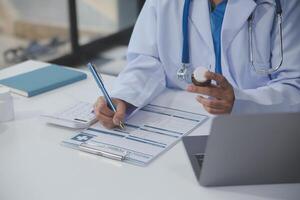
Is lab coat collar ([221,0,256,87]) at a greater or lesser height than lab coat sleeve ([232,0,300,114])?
greater

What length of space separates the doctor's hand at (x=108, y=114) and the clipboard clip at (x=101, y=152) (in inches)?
4.5

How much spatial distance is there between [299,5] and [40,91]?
819 mm

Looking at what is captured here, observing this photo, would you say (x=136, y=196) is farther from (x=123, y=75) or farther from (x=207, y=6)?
(x=207, y=6)

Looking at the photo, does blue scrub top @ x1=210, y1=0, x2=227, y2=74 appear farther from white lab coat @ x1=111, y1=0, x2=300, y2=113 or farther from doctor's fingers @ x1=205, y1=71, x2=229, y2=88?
doctor's fingers @ x1=205, y1=71, x2=229, y2=88

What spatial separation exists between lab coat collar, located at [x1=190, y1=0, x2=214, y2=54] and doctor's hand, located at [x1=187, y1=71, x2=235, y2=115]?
29cm

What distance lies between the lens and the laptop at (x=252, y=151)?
777 millimetres

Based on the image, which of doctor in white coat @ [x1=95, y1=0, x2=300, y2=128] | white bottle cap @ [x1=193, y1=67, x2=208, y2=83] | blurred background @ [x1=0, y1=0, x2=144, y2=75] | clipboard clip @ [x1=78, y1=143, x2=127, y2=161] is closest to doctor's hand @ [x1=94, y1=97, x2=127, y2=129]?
doctor in white coat @ [x1=95, y1=0, x2=300, y2=128]

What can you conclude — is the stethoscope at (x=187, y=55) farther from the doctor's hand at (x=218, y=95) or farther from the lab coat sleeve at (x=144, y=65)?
the doctor's hand at (x=218, y=95)

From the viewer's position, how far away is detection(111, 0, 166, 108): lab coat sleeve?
Result: 4.19 feet

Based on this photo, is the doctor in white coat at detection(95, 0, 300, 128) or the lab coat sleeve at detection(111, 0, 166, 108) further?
the lab coat sleeve at detection(111, 0, 166, 108)

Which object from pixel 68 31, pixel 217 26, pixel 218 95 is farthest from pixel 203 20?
pixel 68 31

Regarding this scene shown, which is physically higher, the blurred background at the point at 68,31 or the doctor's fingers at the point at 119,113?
the doctor's fingers at the point at 119,113

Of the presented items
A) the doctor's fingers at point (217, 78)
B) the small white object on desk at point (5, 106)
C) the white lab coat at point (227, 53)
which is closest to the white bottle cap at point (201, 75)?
the doctor's fingers at point (217, 78)

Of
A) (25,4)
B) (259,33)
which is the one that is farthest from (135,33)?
(25,4)
